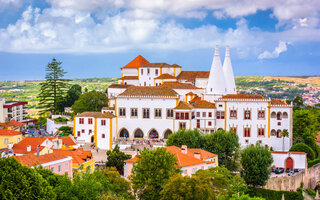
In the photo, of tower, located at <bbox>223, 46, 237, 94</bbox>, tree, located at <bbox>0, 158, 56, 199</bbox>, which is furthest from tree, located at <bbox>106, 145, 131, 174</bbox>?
tower, located at <bbox>223, 46, 237, 94</bbox>

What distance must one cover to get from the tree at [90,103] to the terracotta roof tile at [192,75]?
1334 centimetres

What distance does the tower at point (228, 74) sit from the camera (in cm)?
6319

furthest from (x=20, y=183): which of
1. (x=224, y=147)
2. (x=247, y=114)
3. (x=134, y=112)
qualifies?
(x=247, y=114)

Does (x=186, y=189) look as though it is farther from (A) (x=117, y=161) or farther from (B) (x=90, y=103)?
(B) (x=90, y=103)

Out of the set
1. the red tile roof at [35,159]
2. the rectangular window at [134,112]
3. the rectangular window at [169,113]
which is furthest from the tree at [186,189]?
the rectangular window at [134,112]

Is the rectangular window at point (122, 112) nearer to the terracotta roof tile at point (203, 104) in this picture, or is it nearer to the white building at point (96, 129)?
the white building at point (96, 129)

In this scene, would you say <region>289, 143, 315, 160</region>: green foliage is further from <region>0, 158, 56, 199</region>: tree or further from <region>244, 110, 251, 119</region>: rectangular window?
<region>0, 158, 56, 199</region>: tree

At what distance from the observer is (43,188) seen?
26.0m

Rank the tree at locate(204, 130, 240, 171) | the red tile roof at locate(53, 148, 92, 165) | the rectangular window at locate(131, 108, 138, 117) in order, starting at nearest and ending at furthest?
the red tile roof at locate(53, 148, 92, 165)
the tree at locate(204, 130, 240, 171)
the rectangular window at locate(131, 108, 138, 117)

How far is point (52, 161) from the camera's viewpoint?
36625mm

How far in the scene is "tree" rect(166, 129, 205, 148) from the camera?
50.9 m

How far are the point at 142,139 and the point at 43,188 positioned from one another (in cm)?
3353

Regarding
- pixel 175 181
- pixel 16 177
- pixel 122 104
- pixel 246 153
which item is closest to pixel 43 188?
pixel 16 177

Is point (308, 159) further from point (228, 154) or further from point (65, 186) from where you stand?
point (65, 186)
